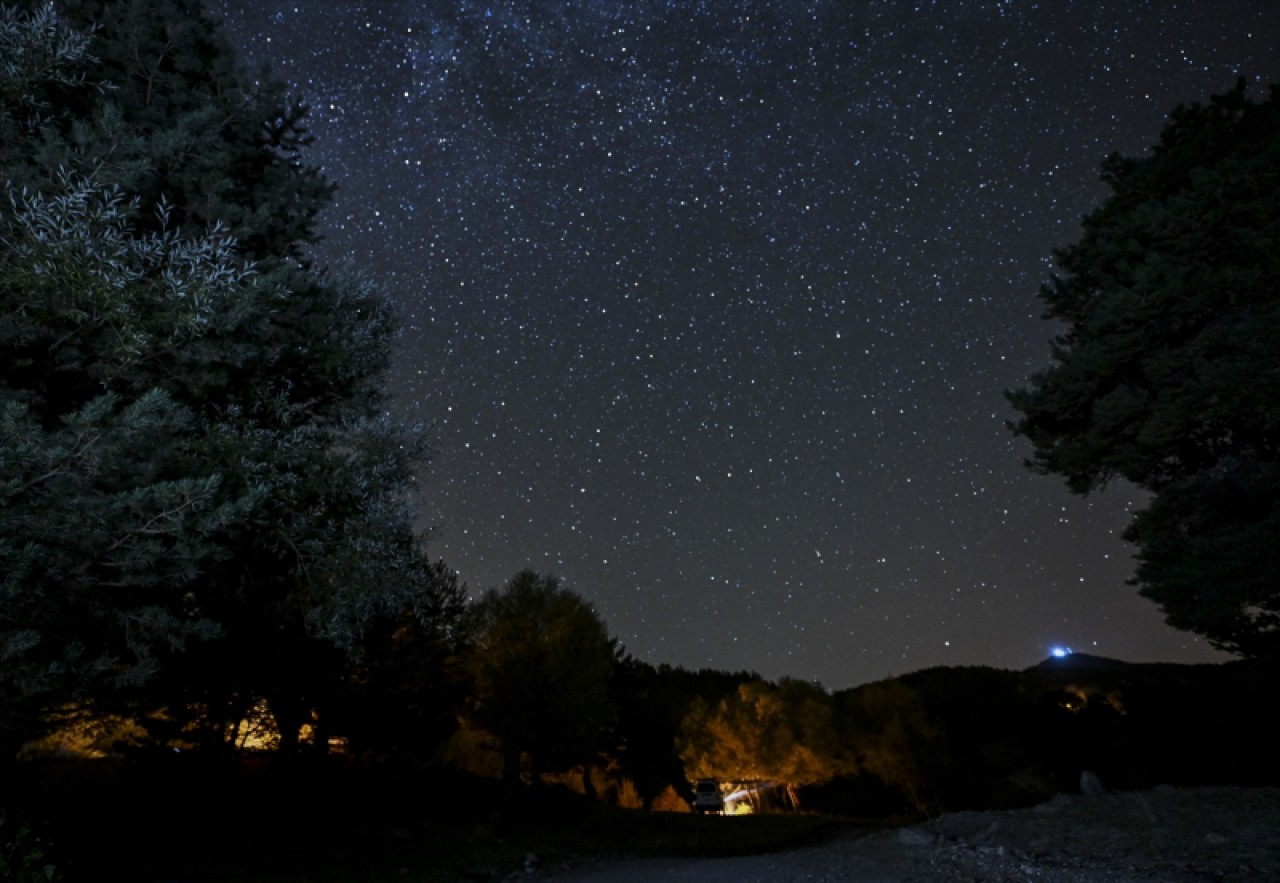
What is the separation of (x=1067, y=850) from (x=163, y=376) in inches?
574

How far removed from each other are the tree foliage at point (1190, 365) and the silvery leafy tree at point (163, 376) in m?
17.0

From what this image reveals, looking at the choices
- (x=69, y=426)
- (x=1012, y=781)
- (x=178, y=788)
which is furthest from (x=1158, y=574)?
(x=1012, y=781)

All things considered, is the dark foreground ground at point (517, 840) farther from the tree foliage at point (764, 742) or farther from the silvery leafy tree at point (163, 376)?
the tree foliage at point (764, 742)

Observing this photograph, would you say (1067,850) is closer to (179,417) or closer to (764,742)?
(179,417)

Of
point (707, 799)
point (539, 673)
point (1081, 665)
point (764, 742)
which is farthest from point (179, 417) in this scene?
point (1081, 665)

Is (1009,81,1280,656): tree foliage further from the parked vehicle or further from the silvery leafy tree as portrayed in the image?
A: the parked vehicle

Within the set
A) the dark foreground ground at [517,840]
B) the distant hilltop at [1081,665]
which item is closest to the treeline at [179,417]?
the dark foreground ground at [517,840]

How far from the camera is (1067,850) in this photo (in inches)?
442

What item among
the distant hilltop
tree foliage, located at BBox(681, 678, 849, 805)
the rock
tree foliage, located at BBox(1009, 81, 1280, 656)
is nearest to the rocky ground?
the rock

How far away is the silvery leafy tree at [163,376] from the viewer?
6695 millimetres

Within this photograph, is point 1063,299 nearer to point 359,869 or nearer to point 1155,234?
point 1155,234

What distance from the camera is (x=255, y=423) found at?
400 inches

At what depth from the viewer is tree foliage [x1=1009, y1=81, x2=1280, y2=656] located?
15.6 m

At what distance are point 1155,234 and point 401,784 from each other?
33.1 metres
